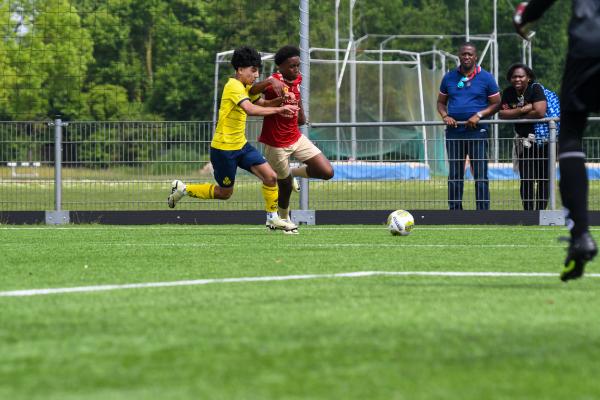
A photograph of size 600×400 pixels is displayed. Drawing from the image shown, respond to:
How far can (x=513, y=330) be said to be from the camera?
178 inches

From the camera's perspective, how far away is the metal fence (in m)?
15.2

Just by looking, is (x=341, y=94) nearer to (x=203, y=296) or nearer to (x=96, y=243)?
(x=96, y=243)

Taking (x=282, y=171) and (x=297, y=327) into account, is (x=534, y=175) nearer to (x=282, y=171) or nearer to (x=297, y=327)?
(x=282, y=171)

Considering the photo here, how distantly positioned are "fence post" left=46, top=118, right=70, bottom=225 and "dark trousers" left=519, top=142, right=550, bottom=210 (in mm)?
5667

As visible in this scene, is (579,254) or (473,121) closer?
(579,254)

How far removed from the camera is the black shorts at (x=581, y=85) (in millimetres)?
5910

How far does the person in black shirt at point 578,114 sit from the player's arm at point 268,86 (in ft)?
21.0

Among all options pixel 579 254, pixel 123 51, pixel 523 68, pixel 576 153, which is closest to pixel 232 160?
pixel 523 68

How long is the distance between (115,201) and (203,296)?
10.9m

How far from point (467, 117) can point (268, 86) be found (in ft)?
10.9

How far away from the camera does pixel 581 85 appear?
5.99 metres

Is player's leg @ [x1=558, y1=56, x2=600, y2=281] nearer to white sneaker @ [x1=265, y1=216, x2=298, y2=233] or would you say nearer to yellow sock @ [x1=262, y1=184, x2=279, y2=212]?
white sneaker @ [x1=265, y1=216, x2=298, y2=233]

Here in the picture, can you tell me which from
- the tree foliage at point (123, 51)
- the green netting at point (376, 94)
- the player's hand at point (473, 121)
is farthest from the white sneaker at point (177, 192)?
the green netting at point (376, 94)

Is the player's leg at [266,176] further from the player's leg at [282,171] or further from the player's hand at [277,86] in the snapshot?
the player's hand at [277,86]
